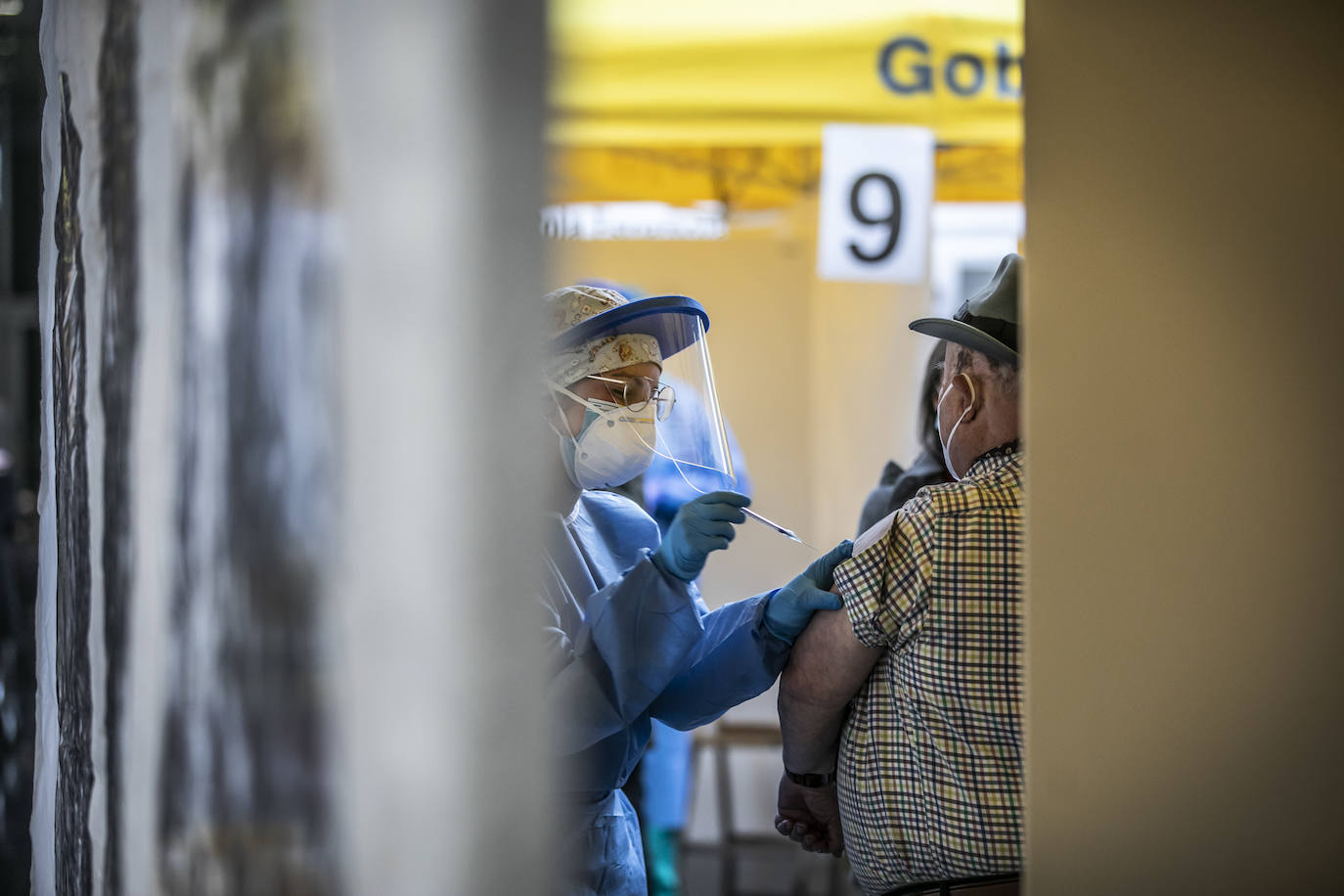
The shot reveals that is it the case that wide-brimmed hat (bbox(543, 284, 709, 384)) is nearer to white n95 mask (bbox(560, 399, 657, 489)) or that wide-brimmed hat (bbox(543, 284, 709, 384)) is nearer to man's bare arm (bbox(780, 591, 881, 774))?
white n95 mask (bbox(560, 399, 657, 489))

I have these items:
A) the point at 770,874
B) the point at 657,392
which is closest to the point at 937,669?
the point at 657,392

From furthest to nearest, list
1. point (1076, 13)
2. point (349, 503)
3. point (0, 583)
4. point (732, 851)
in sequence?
point (0, 583), point (732, 851), point (1076, 13), point (349, 503)

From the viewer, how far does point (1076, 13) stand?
106 cm

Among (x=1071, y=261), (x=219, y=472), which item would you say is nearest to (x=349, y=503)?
(x=219, y=472)

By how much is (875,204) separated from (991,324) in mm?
2090

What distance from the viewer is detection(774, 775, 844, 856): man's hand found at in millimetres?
1877

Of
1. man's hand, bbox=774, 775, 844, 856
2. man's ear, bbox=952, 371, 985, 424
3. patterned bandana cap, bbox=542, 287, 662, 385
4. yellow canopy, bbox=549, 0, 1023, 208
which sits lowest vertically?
man's hand, bbox=774, 775, 844, 856

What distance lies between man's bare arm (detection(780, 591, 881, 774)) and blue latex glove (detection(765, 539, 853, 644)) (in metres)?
0.03

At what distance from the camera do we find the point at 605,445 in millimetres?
1745

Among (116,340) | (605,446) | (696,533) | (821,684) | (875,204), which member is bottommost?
(821,684)

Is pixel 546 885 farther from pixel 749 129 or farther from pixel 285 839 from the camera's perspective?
pixel 749 129

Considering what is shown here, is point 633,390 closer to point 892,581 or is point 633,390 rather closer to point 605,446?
point 605,446

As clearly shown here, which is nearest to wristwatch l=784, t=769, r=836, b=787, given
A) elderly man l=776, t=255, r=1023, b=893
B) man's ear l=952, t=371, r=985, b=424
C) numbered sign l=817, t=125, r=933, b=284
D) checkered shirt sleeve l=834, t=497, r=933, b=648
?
elderly man l=776, t=255, r=1023, b=893

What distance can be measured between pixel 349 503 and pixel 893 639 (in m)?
0.98
